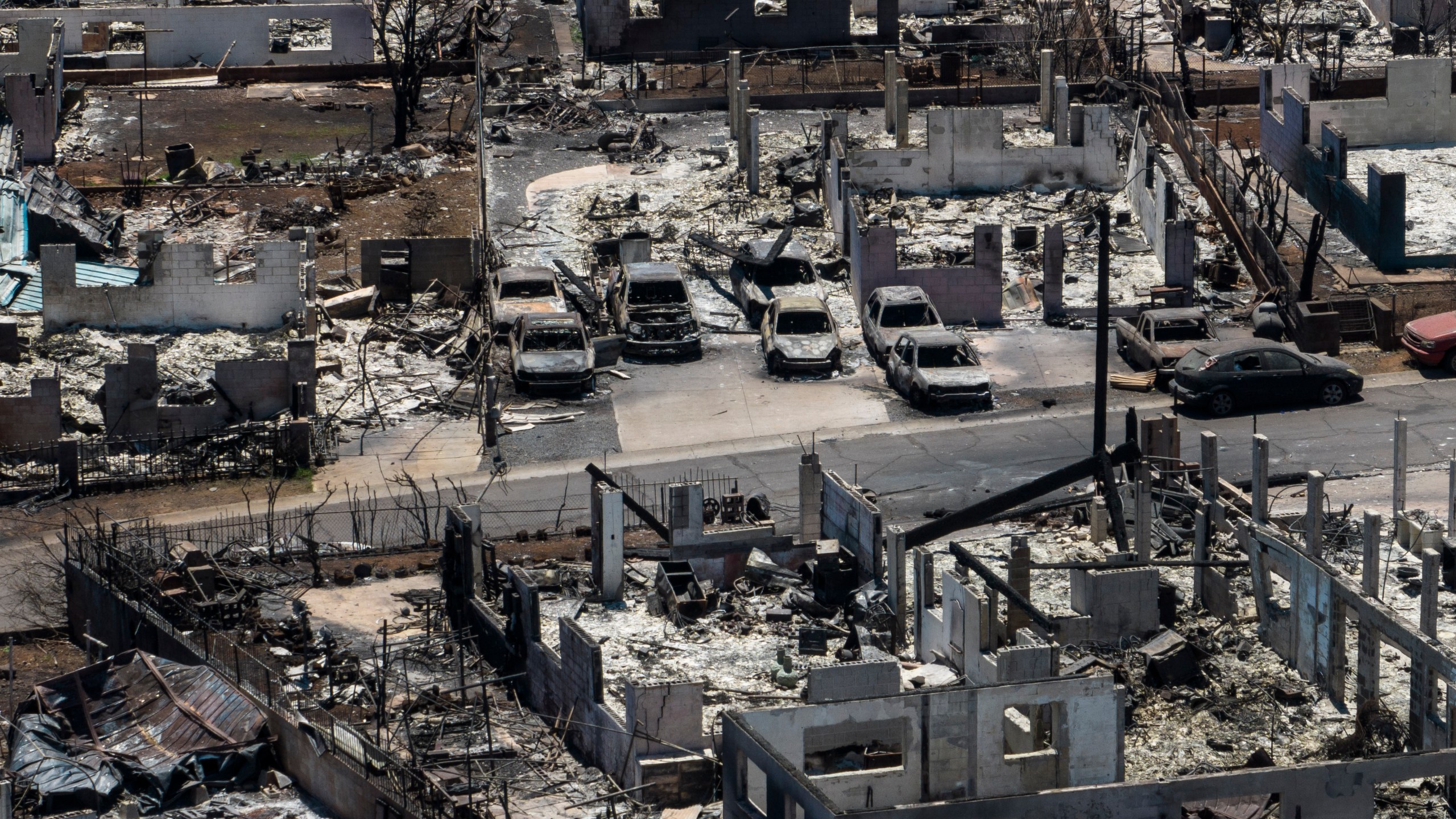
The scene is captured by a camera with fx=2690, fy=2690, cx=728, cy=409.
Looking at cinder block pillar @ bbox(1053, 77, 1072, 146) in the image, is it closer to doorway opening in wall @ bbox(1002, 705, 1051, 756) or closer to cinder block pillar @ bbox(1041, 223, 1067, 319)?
cinder block pillar @ bbox(1041, 223, 1067, 319)

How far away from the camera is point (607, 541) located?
40125 mm

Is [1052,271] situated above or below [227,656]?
above

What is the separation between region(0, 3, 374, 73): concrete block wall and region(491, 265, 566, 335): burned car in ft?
66.7

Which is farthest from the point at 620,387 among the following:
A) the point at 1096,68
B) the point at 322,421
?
the point at 1096,68

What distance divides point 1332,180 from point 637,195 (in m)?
15.0

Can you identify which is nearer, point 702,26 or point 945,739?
point 945,739

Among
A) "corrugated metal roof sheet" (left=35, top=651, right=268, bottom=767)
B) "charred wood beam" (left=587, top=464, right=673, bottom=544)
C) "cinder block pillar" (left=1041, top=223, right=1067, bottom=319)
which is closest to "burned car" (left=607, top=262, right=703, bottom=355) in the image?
"cinder block pillar" (left=1041, top=223, right=1067, bottom=319)

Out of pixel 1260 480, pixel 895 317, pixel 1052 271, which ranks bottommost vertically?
pixel 1260 480

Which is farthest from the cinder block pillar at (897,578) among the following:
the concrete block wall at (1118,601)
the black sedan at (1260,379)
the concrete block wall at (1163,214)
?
the concrete block wall at (1163,214)

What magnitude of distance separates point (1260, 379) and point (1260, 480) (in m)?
7.62

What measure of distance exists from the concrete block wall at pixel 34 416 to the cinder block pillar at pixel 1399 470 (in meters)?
22.9

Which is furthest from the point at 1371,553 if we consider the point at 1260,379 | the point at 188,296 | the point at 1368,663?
the point at 188,296

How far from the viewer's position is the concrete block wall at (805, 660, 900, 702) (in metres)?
33.8

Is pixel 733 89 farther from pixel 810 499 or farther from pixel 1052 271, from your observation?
pixel 810 499
